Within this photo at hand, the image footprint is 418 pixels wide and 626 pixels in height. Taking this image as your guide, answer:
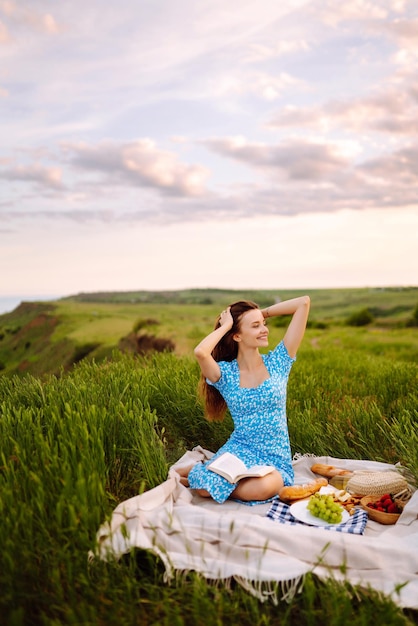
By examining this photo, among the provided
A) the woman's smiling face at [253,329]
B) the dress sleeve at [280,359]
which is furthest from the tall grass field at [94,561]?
the dress sleeve at [280,359]

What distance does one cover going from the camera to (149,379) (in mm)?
6594

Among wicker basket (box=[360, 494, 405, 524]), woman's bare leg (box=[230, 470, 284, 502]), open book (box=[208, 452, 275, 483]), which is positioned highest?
open book (box=[208, 452, 275, 483])

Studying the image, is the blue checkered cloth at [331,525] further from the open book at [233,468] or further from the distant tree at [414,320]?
the distant tree at [414,320]

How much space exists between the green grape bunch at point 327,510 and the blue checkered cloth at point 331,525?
0.05 m

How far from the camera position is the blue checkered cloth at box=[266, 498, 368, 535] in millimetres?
3975

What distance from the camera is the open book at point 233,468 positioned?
4309 mm

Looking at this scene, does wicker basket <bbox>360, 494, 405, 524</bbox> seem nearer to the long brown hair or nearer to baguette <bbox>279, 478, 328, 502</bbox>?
baguette <bbox>279, 478, 328, 502</bbox>

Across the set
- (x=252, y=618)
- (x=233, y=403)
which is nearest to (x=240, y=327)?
(x=233, y=403)

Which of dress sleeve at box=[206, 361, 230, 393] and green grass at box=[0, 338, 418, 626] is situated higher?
dress sleeve at box=[206, 361, 230, 393]

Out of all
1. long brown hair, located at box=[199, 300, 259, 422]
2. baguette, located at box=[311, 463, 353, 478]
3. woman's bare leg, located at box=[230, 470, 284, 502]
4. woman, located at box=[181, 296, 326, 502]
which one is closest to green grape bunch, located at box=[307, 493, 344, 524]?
woman's bare leg, located at box=[230, 470, 284, 502]

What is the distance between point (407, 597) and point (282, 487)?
1372 mm

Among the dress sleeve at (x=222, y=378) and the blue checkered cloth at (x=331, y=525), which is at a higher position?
the dress sleeve at (x=222, y=378)

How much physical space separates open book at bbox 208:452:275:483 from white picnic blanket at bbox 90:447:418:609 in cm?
51

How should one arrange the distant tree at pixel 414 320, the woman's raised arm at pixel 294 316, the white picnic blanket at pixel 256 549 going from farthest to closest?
the distant tree at pixel 414 320, the woman's raised arm at pixel 294 316, the white picnic blanket at pixel 256 549
